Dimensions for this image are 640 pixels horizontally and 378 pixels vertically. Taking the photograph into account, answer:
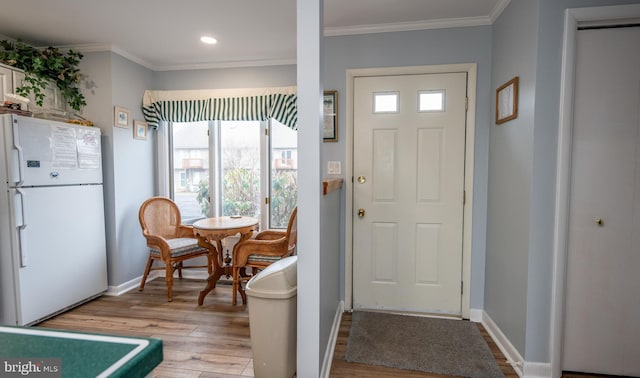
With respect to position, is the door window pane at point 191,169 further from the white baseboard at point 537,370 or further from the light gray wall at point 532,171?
the white baseboard at point 537,370

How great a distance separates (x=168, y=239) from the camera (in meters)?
3.46

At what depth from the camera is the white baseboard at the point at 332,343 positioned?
1.84 meters

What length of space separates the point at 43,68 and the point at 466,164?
12.6 ft

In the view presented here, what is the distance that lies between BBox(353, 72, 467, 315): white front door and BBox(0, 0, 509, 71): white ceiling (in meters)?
0.45

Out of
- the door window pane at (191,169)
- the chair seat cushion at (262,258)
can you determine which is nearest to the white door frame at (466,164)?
the chair seat cushion at (262,258)

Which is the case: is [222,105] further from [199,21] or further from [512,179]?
[512,179]

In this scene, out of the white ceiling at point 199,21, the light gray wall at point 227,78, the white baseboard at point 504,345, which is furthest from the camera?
the light gray wall at point 227,78

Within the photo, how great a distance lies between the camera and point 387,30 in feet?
8.50

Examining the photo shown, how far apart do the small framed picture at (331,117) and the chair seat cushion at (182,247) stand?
1.81m

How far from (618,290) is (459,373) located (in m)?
1.07

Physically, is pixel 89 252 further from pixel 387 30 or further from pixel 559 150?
pixel 559 150

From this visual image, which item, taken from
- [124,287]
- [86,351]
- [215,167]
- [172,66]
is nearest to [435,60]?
[215,167]

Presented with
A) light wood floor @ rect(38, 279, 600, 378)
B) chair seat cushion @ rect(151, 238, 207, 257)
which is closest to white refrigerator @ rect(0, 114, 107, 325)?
light wood floor @ rect(38, 279, 600, 378)

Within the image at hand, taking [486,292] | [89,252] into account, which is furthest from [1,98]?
[486,292]
